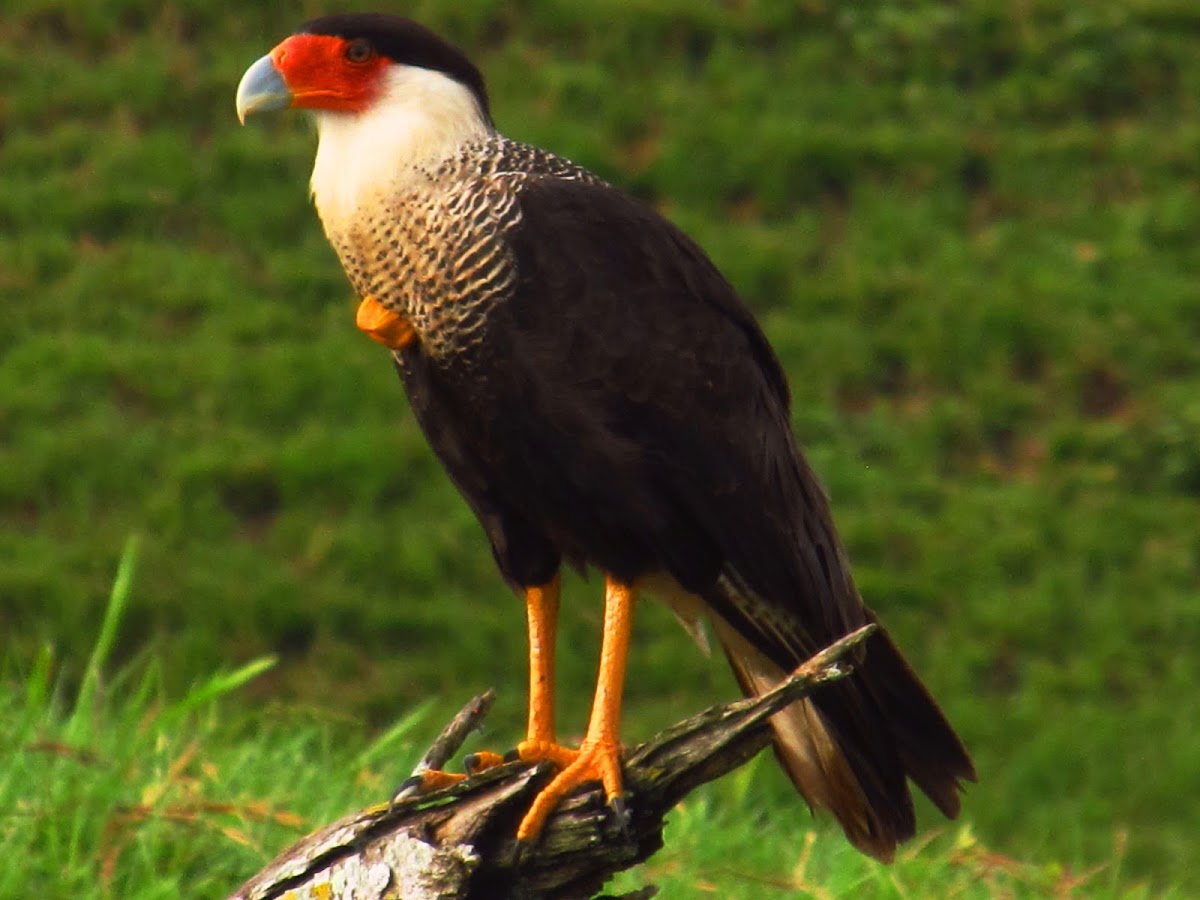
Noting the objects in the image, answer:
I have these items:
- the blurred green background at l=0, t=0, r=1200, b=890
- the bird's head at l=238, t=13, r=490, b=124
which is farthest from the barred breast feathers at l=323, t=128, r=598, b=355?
the blurred green background at l=0, t=0, r=1200, b=890

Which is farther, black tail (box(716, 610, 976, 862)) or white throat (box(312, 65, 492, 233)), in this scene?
black tail (box(716, 610, 976, 862))

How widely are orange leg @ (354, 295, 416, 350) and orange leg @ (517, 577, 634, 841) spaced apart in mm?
530

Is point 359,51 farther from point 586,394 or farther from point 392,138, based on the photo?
point 586,394

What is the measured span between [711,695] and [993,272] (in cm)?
228

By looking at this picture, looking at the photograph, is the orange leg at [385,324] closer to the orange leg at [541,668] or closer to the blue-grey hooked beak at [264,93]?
the blue-grey hooked beak at [264,93]

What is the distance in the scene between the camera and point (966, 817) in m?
5.96

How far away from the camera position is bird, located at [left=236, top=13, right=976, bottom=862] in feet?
10.8

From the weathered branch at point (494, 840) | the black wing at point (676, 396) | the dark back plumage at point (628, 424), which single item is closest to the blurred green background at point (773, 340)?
the dark back plumage at point (628, 424)

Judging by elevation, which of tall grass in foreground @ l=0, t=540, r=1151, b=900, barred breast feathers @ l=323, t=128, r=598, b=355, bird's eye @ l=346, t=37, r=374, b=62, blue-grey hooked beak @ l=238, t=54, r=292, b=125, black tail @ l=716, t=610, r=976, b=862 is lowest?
tall grass in foreground @ l=0, t=540, r=1151, b=900

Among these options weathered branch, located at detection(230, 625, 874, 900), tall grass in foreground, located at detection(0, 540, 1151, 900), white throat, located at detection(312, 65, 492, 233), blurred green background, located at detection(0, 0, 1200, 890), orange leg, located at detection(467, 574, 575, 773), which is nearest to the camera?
weathered branch, located at detection(230, 625, 874, 900)

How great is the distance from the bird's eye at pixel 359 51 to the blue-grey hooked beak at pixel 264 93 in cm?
11

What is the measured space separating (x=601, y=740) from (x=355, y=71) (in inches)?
44.8

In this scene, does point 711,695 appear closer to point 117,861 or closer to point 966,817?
point 966,817

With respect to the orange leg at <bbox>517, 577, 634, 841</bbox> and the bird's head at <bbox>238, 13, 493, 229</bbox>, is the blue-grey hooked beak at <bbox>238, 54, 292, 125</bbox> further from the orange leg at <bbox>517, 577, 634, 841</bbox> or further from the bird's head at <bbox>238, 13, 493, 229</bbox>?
the orange leg at <bbox>517, 577, 634, 841</bbox>
